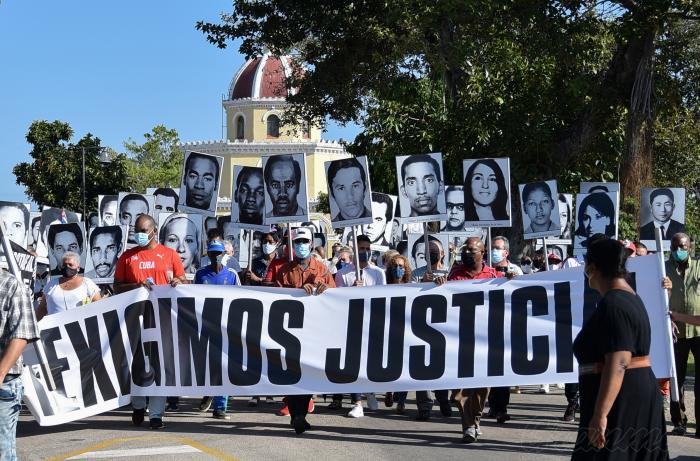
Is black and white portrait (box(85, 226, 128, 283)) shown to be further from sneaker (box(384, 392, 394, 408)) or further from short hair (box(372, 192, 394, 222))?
sneaker (box(384, 392, 394, 408))

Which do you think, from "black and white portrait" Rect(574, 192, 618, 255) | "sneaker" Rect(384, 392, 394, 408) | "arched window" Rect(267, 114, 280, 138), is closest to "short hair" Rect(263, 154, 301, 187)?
"sneaker" Rect(384, 392, 394, 408)

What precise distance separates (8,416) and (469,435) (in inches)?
208

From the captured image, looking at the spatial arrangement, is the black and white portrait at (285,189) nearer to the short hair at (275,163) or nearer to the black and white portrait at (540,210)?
the short hair at (275,163)

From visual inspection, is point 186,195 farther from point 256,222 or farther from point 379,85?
point 379,85

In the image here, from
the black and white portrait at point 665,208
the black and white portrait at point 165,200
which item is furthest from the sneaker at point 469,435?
the black and white portrait at point 165,200

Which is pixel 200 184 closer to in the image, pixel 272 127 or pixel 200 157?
pixel 200 157

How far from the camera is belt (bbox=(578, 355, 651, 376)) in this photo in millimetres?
5785

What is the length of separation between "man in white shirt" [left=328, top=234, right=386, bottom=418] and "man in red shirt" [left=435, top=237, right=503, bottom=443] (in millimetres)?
1072

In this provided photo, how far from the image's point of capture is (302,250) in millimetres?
11930

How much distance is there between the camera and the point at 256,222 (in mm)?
16891

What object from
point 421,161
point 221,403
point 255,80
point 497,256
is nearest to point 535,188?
point 421,161

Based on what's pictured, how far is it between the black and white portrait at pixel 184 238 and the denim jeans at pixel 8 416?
40.9ft

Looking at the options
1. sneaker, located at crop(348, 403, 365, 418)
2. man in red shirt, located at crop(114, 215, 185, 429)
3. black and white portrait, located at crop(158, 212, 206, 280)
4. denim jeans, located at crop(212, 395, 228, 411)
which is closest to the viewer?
man in red shirt, located at crop(114, 215, 185, 429)

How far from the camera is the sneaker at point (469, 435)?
418 inches
